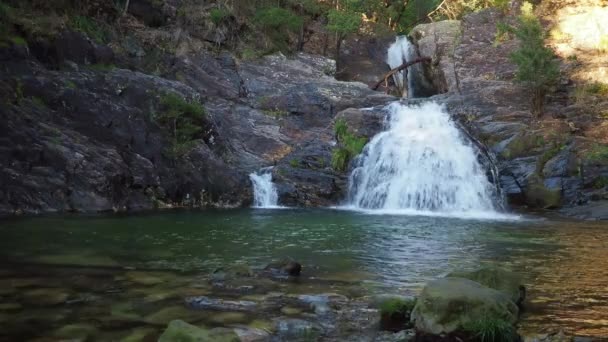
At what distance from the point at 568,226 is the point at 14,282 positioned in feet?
38.4

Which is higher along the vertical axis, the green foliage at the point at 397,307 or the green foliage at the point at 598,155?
the green foliage at the point at 598,155

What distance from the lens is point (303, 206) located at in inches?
722

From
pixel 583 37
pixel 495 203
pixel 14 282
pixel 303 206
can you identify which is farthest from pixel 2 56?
pixel 583 37

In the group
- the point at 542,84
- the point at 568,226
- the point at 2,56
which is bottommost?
the point at 568,226

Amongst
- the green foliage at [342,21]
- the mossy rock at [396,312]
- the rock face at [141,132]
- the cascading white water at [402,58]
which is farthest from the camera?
the cascading white water at [402,58]

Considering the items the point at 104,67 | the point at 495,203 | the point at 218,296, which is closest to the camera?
the point at 218,296

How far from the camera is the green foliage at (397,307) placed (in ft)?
18.1

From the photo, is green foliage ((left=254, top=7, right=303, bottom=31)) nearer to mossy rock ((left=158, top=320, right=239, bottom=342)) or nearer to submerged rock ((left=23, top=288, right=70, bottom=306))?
submerged rock ((left=23, top=288, right=70, bottom=306))

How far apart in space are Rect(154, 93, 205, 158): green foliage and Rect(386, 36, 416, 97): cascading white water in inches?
518

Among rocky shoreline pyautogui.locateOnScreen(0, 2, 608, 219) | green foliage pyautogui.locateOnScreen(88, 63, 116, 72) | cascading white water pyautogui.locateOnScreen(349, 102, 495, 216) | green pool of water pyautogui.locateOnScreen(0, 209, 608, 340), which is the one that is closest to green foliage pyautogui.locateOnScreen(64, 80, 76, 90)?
rocky shoreline pyautogui.locateOnScreen(0, 2, 608, 219)

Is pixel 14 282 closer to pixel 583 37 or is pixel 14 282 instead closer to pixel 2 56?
pixel 2 56

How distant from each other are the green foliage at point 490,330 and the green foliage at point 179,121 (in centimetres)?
1429

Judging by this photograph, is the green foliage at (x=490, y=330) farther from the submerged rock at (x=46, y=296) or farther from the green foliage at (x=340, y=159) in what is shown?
the green foliage at (x=340, y=159)

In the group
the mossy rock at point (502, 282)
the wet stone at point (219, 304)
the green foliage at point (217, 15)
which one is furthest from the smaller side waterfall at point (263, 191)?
the mossy rock at point (502, 282)
